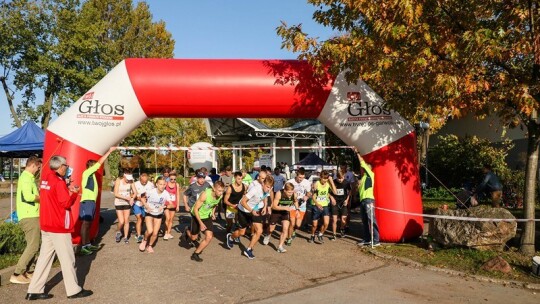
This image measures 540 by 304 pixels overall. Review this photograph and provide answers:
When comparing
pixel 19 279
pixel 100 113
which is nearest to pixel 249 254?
pixel 19 279

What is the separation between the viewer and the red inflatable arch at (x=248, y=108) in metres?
8.75

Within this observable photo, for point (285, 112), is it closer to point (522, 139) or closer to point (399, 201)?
point (399, 201)

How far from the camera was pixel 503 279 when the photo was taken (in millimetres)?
6434

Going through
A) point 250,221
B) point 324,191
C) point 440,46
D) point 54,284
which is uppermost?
point 440,46

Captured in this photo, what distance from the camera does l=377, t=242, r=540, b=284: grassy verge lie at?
6666 mm

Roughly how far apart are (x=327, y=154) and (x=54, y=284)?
76.8ft

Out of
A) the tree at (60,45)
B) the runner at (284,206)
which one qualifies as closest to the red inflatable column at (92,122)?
the runner at (284,206)

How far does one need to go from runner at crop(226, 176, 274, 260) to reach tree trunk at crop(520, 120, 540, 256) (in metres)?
4.61

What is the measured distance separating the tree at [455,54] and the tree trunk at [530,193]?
0.05 ft

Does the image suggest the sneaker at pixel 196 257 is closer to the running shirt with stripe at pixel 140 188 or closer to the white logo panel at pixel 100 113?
the running shirt with stripe at pixel 140 188

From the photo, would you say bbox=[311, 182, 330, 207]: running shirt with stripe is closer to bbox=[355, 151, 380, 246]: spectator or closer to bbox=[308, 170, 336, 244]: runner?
bbox=[308, 170, 336, 244]: runner

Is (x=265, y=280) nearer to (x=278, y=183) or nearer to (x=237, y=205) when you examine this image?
(x=237, y=205)

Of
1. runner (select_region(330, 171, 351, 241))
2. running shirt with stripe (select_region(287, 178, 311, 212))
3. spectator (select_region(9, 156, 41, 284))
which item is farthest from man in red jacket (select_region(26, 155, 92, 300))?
runner (select_region(330, 171, 351, 241))

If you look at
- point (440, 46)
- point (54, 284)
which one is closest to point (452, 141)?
point (440, 46)
